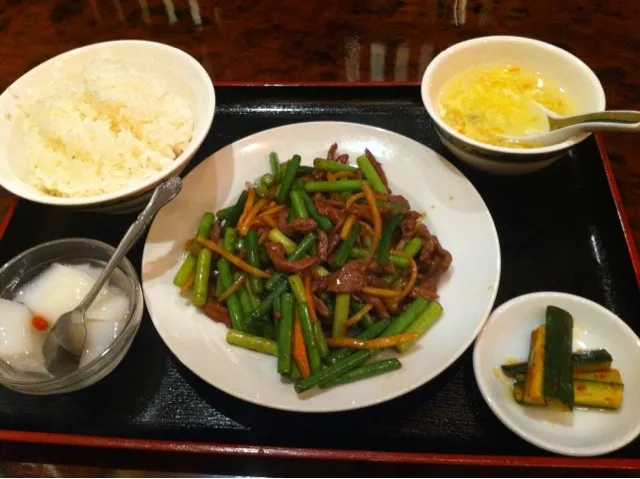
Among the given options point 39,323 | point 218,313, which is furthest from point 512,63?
point 39,323

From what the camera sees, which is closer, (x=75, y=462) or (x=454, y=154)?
(x=75, y=462)

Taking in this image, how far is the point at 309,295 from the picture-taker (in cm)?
199

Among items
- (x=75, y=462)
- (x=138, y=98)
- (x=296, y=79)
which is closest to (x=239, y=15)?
(x=296, y=79)

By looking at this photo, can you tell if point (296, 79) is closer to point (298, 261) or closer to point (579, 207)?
point (298, 261)

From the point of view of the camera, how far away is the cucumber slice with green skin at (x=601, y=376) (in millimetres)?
1810

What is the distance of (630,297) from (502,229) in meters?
0.56

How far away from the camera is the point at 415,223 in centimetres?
218

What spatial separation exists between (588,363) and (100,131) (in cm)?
208

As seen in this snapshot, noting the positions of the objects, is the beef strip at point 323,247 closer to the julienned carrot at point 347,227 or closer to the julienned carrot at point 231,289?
the julienned carrot at point 347,227

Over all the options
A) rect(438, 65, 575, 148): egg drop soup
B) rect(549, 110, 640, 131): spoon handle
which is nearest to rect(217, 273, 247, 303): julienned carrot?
rect(438, 65, 575, 148): egg drop soup

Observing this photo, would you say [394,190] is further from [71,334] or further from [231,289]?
[71,334]

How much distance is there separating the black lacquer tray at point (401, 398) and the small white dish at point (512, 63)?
0.72 feet

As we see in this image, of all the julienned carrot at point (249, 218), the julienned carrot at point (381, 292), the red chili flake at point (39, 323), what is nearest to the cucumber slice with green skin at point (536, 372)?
the julienned carrot at point (381, 292)

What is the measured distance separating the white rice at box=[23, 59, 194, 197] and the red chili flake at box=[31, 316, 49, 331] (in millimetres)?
498
